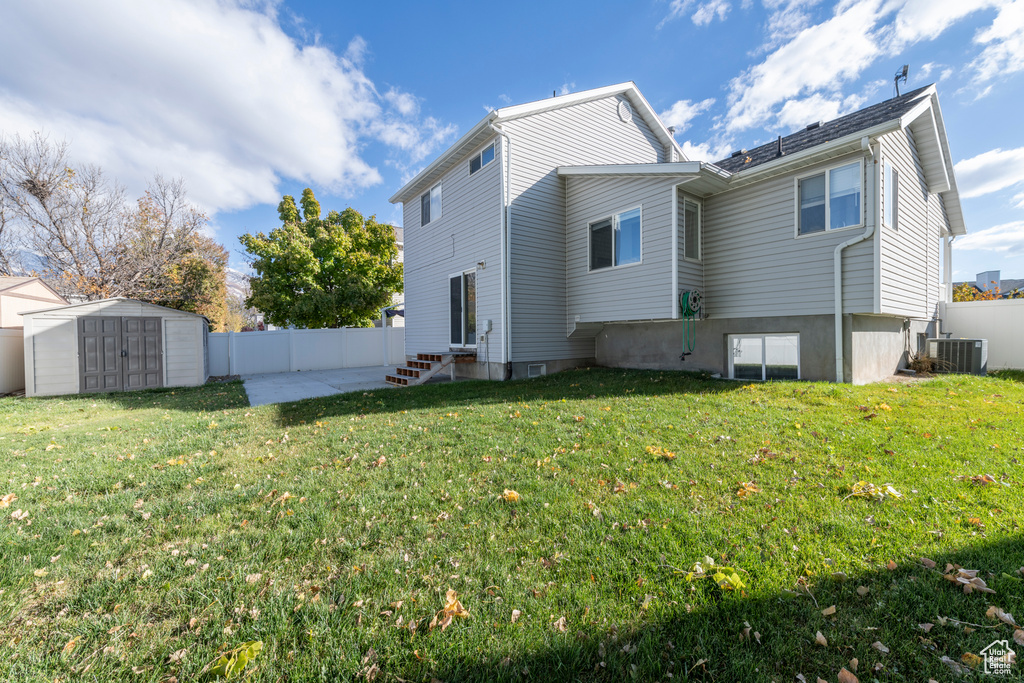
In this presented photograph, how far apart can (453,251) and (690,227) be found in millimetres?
6277

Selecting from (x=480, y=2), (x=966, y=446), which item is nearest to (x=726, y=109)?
(x=480, y=2)

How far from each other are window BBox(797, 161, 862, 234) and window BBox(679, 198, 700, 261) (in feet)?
5.87

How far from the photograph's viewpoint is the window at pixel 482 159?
9.96 m

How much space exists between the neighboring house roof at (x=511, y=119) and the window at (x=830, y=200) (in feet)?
19.3

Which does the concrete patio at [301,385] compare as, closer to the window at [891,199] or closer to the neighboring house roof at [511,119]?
the neighboring house roof at [511,119]

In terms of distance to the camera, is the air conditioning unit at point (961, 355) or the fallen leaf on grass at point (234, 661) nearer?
the fallen leaf on grass at point (234, 661)

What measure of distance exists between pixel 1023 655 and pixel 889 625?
16.3 inches

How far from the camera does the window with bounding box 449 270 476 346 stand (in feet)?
35.3

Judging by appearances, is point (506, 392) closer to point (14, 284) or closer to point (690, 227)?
point (690, 227)

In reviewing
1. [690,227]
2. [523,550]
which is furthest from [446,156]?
[523,550]

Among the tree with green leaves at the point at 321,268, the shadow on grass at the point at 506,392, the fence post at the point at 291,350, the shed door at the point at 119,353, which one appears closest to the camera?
the shadow on grass at the point at 506,392

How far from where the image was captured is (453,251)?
11.5 metres

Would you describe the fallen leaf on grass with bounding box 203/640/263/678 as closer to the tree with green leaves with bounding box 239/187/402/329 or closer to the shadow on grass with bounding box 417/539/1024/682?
the shadow on grass with bounding box 417/539/1024/682

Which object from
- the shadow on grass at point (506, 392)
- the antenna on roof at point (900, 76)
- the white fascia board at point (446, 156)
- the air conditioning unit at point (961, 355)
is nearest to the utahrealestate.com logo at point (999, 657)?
the shadow on grass at point (506, 392)
